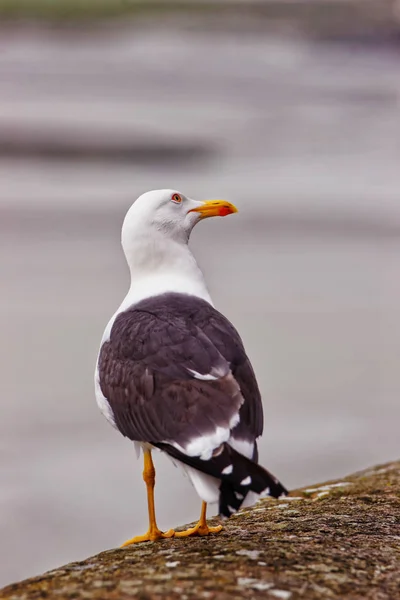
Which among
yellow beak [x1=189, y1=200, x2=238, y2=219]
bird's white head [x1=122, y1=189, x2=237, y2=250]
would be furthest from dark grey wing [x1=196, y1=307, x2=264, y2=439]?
yellow beak [x1=189, y1=200, x2=238, y2=219]

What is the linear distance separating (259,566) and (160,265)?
7.80ft

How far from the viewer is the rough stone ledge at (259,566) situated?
3561 millimetres

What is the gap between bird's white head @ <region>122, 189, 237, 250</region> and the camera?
5.80m

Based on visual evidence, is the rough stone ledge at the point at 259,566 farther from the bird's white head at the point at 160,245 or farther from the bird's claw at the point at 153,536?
the bird's white head at the point at 160,245

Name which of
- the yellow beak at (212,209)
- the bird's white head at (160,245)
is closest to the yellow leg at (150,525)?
the bird's white head at (160,245)

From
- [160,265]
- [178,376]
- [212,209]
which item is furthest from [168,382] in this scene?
[212,209]

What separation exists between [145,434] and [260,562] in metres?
0.88

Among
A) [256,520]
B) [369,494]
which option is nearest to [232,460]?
[256,520]

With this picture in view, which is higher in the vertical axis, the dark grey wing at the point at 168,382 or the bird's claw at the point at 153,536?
the dark grey wing at the point at 168,382

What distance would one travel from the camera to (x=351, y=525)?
4.83 meters

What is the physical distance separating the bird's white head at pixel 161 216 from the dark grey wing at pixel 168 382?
0.80m

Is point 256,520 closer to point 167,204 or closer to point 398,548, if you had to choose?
point 398,548

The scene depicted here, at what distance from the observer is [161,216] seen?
583cm

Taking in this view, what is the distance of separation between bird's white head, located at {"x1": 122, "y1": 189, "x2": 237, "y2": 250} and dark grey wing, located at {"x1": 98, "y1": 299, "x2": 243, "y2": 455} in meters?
0.80
